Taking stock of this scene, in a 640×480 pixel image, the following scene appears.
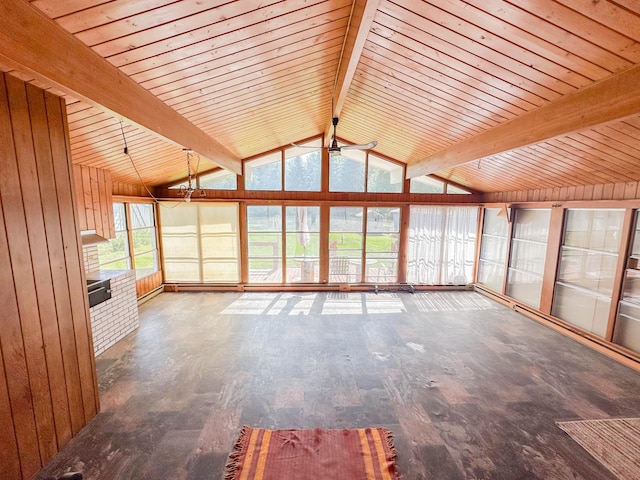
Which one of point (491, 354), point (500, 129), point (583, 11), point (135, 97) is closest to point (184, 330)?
point (135, 97)

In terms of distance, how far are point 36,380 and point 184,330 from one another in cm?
254

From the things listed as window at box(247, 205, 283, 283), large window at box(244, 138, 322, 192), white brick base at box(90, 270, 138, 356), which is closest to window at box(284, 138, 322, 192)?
large window at box(244, 138, 322, 192)

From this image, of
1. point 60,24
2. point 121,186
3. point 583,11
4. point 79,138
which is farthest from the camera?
point 121,186

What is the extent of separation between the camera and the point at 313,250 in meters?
6.75

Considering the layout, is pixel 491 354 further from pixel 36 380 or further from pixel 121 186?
pixel 121 186

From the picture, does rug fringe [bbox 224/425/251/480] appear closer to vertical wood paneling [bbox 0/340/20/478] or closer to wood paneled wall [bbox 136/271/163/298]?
vertical wood paneling [bbox 0/340/20/478]

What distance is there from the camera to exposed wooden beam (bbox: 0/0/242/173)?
1412 millimetres

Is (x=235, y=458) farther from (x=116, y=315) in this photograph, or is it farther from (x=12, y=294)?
(x=116, y=315)

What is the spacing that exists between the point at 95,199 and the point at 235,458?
13.2 ft

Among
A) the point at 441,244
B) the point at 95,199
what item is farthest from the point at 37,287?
the point at 441,244

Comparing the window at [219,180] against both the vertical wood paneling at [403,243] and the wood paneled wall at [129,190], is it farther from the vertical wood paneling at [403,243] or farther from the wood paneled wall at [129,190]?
the vertical wood paneling at [403,243]

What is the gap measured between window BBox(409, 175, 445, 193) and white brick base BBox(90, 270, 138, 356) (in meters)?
5.89

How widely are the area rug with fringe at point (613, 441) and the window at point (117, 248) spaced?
6.47 meters

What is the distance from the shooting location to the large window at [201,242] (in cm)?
641
